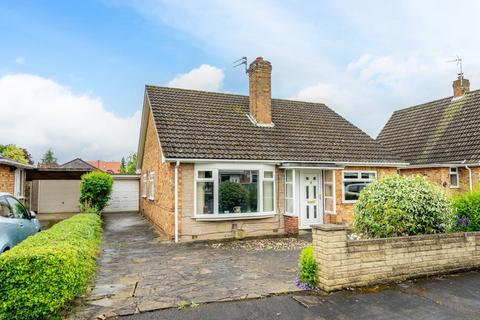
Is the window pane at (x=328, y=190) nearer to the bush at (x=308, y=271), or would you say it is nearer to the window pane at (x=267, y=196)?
the window pane at (x=267, y=196)

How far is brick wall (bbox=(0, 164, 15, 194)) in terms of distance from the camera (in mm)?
14902

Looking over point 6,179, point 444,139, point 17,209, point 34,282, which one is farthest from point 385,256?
point 6,179

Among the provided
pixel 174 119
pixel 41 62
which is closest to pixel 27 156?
pixel 41 62

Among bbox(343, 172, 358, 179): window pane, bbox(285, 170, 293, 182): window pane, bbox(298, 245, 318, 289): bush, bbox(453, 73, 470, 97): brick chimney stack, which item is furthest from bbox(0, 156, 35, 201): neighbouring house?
bbox(453, 73, 470, 97): brick chimney stack

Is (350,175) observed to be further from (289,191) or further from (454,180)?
(454,180)

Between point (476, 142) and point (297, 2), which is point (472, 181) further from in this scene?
point (297, 2)

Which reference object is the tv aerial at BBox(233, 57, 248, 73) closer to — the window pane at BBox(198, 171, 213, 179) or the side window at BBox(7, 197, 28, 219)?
the window pane at BBox(198, 171, 213, 179)

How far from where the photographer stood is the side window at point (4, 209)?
7766mm

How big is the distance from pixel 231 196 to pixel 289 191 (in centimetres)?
274

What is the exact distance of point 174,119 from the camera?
13547 mm

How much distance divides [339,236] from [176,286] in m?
3.40

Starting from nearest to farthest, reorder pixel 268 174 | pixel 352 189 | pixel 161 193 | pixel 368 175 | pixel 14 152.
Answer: pixel 268 174 < pixel 161 193 < pixel 352 189 < pixel 368 175 < pixel 14 152

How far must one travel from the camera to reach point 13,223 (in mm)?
7730

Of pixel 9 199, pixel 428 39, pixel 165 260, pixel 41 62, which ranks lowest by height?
pixel 165 260
